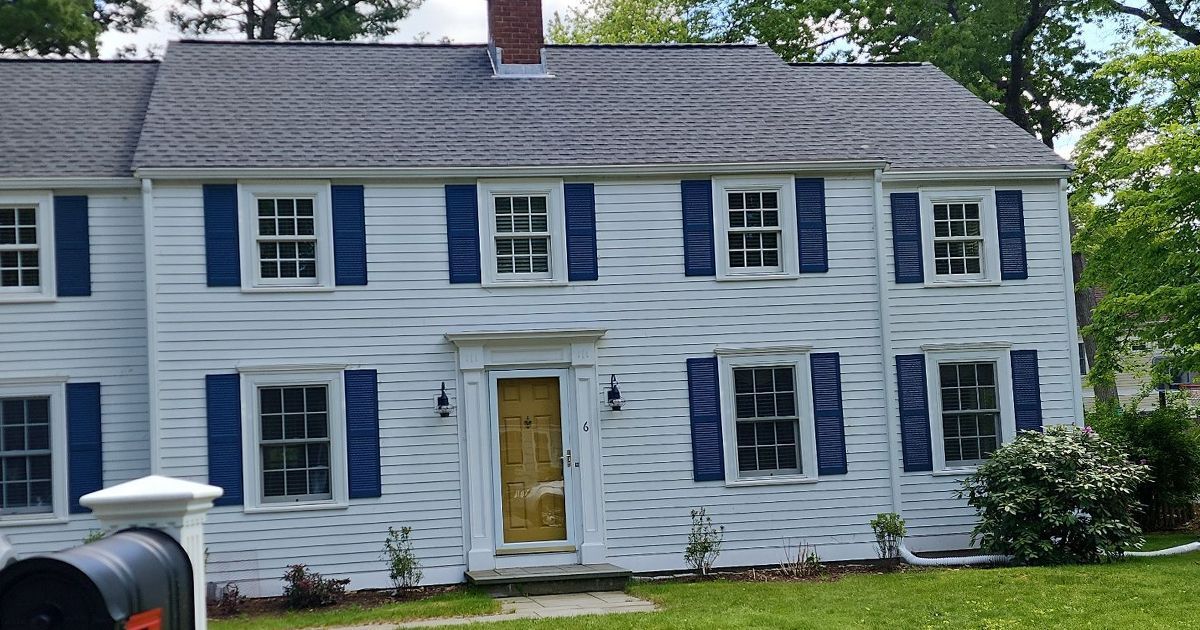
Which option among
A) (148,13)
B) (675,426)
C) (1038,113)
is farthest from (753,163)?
(148,13)

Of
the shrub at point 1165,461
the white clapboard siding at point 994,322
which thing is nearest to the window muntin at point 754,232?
the white clapboard siding at point 994,322

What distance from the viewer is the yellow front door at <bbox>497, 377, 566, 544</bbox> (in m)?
14.0

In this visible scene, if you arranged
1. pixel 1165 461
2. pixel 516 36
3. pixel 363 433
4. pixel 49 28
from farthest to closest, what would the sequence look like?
pixel 49 28
pixel 1165 461
pixel 516 36
pixel 363 433

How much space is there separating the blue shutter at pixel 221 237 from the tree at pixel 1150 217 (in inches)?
415

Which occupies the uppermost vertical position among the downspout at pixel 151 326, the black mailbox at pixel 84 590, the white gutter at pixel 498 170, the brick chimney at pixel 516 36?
the brick chimney at pixel 516 36

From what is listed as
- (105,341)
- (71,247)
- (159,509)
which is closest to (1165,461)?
(105,341)

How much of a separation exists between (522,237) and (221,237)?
325 centimetres

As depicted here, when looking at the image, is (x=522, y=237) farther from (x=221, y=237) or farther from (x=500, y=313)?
(x=221, y=237)

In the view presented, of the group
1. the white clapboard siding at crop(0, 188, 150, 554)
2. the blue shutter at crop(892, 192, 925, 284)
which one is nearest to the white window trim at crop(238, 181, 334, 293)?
the white clapboard siding at crop(0, 188, 150, 554)

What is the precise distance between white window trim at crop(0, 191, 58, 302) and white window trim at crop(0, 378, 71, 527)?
2.93 feet

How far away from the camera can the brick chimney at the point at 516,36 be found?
16.5 meters

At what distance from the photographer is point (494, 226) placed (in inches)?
560

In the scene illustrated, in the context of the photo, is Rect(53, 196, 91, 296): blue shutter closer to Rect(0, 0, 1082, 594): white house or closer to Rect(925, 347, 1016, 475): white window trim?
Rect(0, 0, 1082, 594): white house

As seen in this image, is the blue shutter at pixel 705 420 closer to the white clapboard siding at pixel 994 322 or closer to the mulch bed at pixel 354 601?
the white clapboard siding at pixel 994 322
